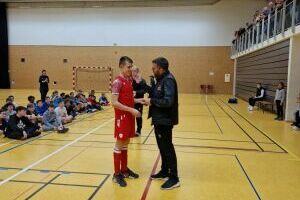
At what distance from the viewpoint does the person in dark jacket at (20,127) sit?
26.0 feet

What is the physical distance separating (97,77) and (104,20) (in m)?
5.22

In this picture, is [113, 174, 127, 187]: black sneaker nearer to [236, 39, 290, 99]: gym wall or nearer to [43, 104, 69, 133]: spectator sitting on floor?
[43, 104, 69, 133]: spectator sitting on floor

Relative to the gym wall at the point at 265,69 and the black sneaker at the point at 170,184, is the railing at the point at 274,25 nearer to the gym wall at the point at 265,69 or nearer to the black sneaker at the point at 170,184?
the gym wall at the point at 265,69

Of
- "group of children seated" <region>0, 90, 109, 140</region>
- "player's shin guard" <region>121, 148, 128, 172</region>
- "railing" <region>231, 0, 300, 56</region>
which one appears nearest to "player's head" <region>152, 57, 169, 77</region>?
"player's shin guard" <region>121, 148, 128, 172</region>

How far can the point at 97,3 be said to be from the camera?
90.1ft

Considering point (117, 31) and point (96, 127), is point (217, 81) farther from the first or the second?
point (96, 127)

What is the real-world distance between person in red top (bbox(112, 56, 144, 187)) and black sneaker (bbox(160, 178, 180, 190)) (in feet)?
2.04

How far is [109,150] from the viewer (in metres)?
7.08

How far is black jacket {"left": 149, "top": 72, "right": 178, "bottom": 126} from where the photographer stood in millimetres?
4586

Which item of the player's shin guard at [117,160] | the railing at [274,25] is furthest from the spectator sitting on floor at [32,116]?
the railing at [274,25]

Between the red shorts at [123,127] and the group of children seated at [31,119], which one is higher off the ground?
the red shorts at [123,127]

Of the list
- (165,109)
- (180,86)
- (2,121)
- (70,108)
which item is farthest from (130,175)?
(180,86)

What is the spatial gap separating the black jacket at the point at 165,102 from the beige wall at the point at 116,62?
22674mm

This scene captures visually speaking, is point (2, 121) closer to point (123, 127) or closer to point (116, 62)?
point (123, 127)
